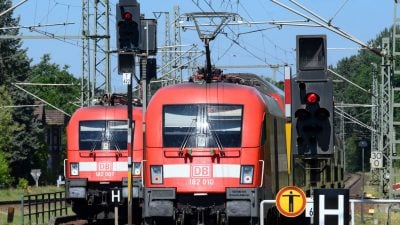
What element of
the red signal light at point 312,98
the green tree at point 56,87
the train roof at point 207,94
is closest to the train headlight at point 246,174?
the train roof at point 207,94

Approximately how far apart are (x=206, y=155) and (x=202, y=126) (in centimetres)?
61

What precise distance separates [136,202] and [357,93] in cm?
11872

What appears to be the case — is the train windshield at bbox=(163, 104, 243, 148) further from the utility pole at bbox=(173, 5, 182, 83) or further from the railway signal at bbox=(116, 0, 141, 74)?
the utility pole at bbox=(173, 5, 182, 83)

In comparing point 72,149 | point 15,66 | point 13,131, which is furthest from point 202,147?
point 15,66

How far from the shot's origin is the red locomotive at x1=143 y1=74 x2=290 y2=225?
21.2 metres

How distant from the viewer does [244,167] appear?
21.3m

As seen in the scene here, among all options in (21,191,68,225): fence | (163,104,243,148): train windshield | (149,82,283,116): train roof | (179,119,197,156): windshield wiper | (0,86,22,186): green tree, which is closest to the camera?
(179,119,197,156): windshield wiper

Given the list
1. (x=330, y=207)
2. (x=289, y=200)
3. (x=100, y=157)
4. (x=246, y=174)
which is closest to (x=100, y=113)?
(x=100, y=157)

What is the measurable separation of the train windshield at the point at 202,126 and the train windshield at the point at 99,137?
25.7 ft

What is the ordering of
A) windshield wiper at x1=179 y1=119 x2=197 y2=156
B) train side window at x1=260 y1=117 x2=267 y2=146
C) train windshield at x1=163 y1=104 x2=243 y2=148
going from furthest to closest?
train side window at x1=260 y1=117 x2=267 y2=146
train windshield at x1=163 y1=104 x2=243 y2=148
windshield wiper at x1=179 y1=119 x2=197 y2=156

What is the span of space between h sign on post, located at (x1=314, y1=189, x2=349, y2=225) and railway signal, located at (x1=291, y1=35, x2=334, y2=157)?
62 cm

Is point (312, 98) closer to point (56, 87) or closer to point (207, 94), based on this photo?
point (207, 94)

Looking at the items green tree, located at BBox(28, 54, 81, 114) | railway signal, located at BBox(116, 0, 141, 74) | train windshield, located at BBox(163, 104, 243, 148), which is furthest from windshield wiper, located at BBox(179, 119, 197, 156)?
green tree, located at BBox(28, 54, 81, 114)

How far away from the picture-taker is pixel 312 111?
15.4m
